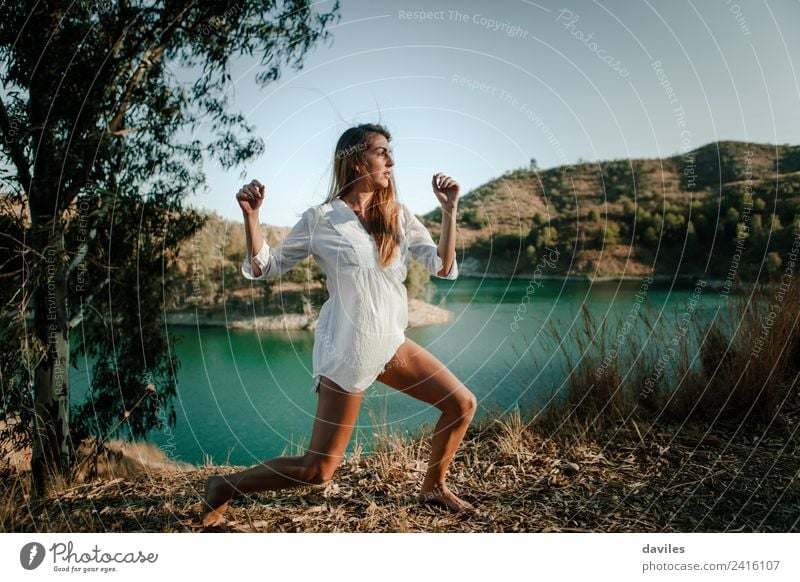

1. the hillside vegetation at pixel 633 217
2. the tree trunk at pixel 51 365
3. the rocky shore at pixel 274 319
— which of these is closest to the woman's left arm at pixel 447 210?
the tree trunk at pixel 51 365

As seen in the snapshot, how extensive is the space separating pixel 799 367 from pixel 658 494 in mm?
2309

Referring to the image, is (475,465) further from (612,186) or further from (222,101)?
(612,186)

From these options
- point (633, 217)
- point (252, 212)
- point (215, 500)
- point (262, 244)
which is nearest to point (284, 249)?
point (262, 244)

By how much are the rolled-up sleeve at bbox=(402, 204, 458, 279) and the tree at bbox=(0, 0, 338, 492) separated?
237cm

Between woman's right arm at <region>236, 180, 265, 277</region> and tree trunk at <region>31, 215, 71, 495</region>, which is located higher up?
woman's right arm at <region>236, 180, 265, 277</region>

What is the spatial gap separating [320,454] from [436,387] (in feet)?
2.07

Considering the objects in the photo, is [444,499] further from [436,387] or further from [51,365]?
[51,365]

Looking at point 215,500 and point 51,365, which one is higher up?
point 51,365

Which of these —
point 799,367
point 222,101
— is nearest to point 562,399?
point 799,367

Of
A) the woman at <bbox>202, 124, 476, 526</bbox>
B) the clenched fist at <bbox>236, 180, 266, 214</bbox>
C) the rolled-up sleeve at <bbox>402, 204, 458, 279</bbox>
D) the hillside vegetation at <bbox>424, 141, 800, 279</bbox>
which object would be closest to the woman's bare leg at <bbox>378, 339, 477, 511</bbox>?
the woman at <bbox>202, 124, 476, 526</bbox>

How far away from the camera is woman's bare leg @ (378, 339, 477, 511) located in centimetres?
269

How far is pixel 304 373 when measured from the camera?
10.0 m

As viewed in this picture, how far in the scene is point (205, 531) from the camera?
301 centimetres

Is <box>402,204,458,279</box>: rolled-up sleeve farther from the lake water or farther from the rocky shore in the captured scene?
the rocky shore
